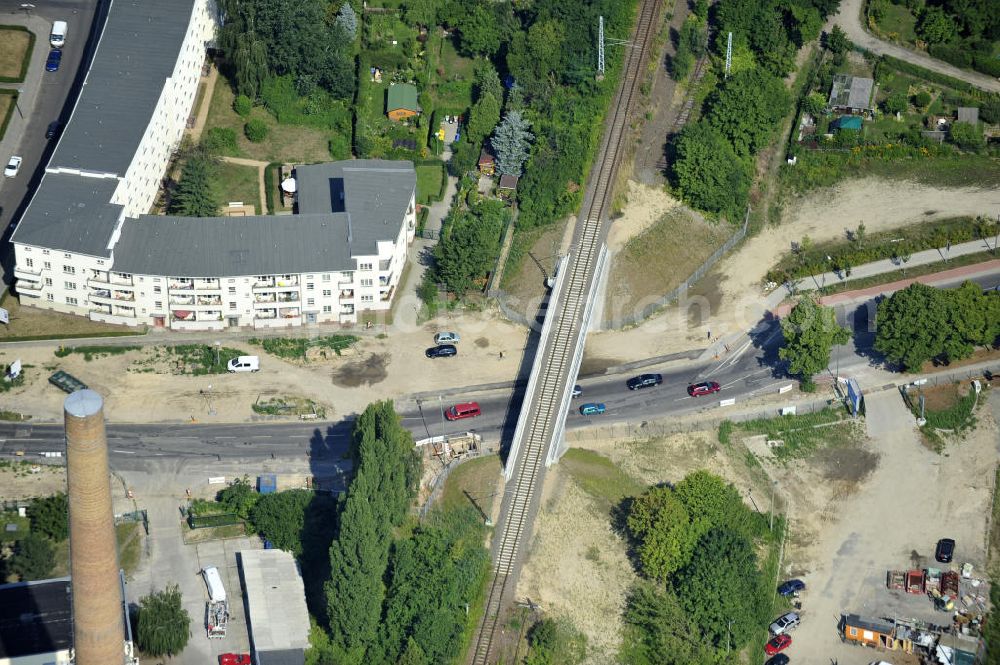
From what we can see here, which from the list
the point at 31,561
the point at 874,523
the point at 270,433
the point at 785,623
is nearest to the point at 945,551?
the point at 874,523

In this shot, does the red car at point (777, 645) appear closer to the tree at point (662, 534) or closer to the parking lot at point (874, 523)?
the parking lot at point (874, 523)

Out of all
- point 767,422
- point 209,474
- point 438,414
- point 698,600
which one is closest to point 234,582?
point 209,474

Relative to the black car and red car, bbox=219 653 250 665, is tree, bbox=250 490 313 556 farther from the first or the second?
the black car

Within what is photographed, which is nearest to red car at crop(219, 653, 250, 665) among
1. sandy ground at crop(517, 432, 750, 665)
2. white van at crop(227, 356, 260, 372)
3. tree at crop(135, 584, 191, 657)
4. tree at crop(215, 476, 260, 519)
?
tree at crop(135, 584, 191, 657)

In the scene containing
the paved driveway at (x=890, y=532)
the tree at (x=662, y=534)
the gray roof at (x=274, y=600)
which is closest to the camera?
the gray roof at (x=274, y=600)

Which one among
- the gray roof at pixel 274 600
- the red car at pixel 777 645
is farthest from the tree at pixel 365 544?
the red car at pixel 777 645

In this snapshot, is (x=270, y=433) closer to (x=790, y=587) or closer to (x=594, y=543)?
(x=594, y=543)
